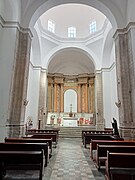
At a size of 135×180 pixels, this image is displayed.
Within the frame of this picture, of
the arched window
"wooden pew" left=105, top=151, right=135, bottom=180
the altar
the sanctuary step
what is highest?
the arched window

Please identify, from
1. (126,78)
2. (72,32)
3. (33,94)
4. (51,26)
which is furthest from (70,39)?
(126,78)

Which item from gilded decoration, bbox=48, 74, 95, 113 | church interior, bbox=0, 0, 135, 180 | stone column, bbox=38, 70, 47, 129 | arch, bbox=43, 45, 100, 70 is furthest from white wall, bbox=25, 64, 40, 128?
gilded decoration, bbox=48, 74, 95, 113

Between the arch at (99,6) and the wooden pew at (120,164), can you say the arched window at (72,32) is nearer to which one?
the arch at (99,6)

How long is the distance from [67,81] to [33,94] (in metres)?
6.96

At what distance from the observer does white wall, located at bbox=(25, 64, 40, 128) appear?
45.7ft

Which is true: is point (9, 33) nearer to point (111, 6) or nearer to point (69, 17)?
point (111, 6)

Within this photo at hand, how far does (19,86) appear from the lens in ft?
24.8

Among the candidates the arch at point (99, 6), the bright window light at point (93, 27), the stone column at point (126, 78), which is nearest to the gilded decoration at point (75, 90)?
the bright window light at point (93, 27)

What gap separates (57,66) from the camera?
20828mm

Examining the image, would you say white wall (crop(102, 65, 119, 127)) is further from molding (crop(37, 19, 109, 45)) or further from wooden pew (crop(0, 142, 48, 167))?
wooden pew (crop(0, 142, 48, 167))

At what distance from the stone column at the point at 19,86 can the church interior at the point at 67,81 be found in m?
0.04

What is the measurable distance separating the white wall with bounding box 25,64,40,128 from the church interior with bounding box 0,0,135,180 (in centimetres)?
9

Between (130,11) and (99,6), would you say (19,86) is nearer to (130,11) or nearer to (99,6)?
(99,6)

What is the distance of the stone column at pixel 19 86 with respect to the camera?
7.11 metres
